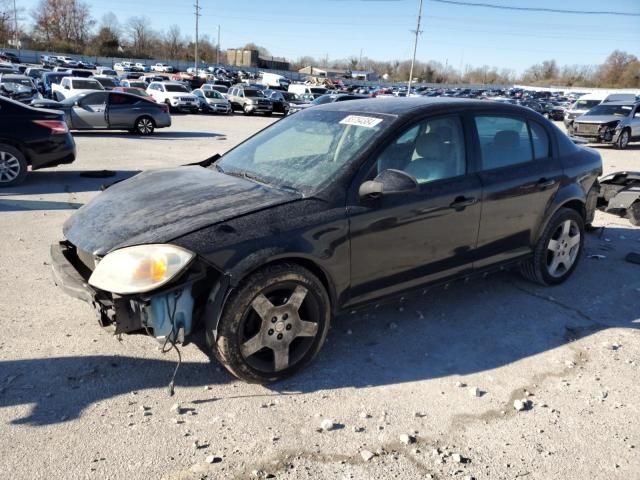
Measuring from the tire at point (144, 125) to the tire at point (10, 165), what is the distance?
31.4 feet

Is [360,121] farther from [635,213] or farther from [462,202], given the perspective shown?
[635,213]

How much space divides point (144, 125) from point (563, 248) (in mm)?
15730

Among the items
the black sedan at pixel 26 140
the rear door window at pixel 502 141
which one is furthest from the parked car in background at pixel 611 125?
the black sedan at pixel 26 140

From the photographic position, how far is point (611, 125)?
737 inches

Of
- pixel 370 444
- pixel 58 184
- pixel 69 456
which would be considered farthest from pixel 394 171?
pixel 58 184

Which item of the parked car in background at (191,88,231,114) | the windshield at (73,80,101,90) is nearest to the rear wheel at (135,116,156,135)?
the windshield at (73,80,101,90)

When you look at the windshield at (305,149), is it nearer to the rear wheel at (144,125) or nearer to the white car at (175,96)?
the rear wheel at (144,125)

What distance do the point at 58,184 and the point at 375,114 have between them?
7.07 meters

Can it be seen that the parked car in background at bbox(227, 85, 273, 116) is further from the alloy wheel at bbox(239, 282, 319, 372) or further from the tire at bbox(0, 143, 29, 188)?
the alloy wheel at bbox(239, 282, 319, 372)

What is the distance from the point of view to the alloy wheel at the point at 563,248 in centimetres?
490

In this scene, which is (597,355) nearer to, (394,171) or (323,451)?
(394,171)

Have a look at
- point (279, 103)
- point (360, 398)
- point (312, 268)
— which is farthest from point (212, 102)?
point (360, 398)

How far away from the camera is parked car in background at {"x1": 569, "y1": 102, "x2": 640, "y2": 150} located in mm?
18656

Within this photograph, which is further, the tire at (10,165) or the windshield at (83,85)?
the windshield at (83,85)
